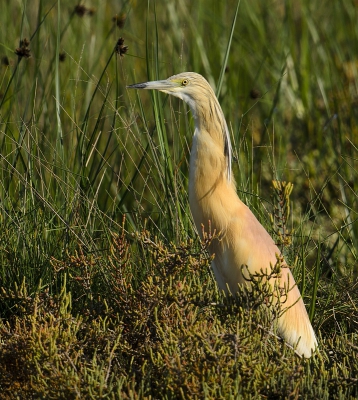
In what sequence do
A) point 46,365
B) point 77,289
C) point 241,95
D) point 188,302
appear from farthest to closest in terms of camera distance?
point 241,95
point 77,289
point 188,302
point 46,365

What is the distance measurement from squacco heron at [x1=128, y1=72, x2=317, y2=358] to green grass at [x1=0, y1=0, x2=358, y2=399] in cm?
8

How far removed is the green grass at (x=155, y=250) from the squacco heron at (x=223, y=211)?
85mm

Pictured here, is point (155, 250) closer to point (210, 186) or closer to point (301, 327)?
point (210, 186)

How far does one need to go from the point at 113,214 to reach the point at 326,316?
3.19 ft

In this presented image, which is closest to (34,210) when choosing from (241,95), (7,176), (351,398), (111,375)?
(7,176)

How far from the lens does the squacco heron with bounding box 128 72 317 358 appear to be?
2725 millimetres

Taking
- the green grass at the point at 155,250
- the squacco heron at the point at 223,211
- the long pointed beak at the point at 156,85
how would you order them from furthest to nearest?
the squacco heron at the point at 223,211
the long pointed beak at the point at 156,85
the green grass at the point at 155,250

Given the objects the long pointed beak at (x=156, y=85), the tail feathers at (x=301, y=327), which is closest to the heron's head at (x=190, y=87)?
the long pointed beak at (x=156, y=85)

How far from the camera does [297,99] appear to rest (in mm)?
4816

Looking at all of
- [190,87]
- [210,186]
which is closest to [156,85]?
[190,87]

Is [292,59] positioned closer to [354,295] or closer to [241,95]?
[241,95]

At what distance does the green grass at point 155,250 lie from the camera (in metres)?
2.09

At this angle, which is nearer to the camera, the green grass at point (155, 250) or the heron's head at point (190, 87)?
the green grass at point (155, 250)

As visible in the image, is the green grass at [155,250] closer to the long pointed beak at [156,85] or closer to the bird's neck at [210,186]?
the bird's neck at [210,186]
